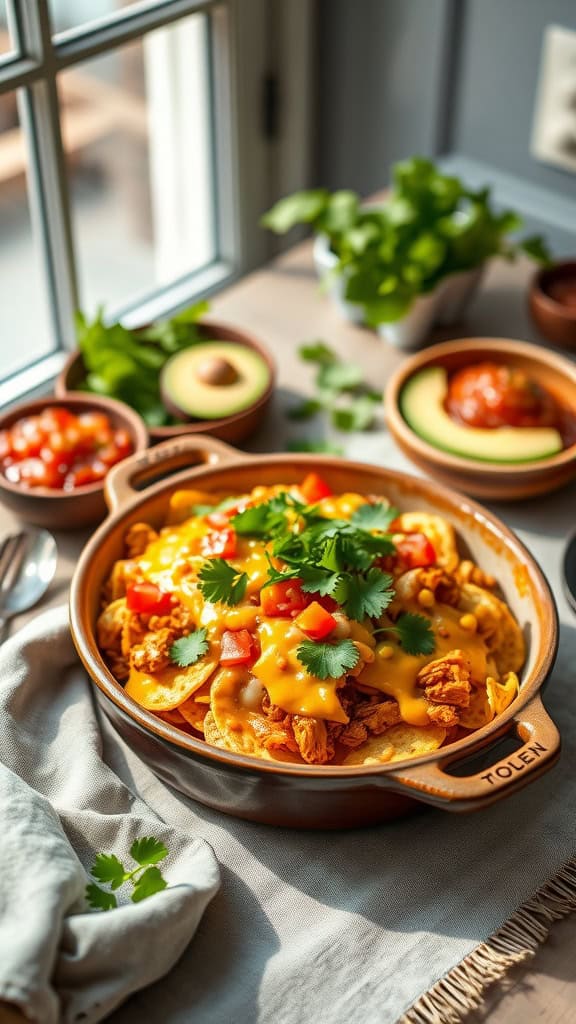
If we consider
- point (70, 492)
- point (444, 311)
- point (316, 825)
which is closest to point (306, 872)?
point (316, 825)

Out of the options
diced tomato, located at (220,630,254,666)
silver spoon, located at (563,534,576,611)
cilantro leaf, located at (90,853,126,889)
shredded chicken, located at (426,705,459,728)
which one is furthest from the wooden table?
shredded chicken, located at (426,705,459,728)

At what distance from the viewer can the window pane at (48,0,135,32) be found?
2.02m

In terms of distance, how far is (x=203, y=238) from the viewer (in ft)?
8.50

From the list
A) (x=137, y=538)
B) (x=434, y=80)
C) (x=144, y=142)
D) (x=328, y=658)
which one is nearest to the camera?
(x=328, y=658)

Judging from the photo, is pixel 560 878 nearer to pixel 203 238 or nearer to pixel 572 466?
pixel 572 466

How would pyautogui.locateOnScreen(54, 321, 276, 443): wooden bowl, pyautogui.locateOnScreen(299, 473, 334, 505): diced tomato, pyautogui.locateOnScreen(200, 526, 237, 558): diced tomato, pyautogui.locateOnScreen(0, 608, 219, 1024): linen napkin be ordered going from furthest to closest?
pyautogui.locateOnScreen(54, 321, 276, 443): wooden bowl → pyautogui.locateOnScreen(299, 473, 334, 505): diced tomato → pyautogui.locateOnScreen(200, 526, 237, 558): diced tomato → pyautogui.locateOnScreen(0, 608, 219, 1024): linen napkin

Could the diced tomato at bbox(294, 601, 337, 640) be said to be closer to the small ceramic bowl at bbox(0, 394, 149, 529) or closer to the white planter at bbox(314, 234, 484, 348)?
the small ceramic bowl at bbox(0, 394, 149, 529)

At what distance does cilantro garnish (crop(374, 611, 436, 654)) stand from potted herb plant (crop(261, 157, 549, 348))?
30.9 inches

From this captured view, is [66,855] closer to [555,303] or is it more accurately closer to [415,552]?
[415,552]

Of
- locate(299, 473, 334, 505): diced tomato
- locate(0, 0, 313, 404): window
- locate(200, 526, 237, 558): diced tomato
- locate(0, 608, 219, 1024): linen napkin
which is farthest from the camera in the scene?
locate(0, 0, 313, 404): window

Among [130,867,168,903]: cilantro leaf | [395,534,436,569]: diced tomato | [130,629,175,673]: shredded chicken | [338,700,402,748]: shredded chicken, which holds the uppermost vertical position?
[395,534,436,569]: diced tomato

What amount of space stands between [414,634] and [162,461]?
49 centimetres

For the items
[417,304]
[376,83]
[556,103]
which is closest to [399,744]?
[417,304]

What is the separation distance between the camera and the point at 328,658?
1.31m
